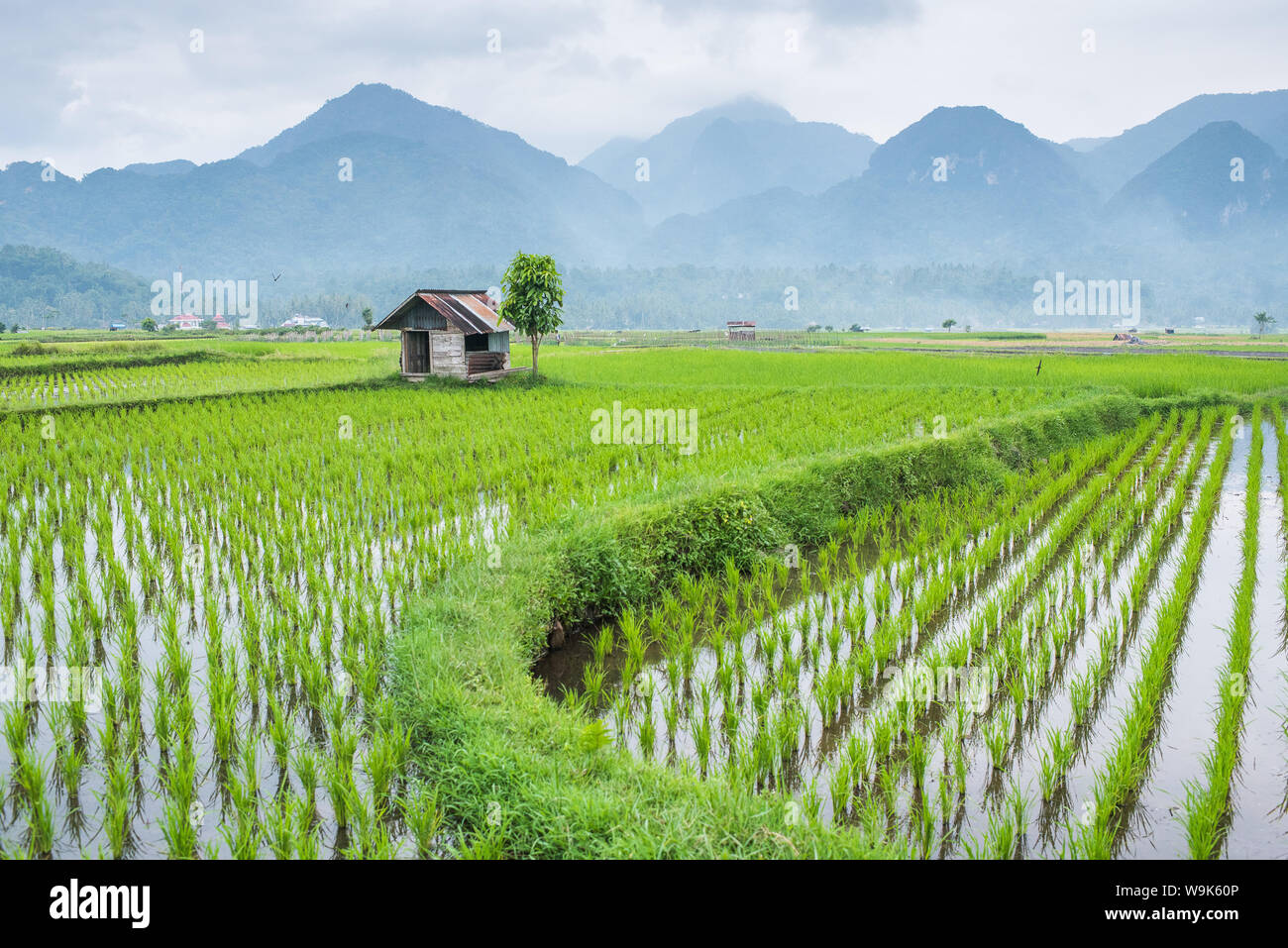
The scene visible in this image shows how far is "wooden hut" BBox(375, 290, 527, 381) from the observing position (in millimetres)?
23156

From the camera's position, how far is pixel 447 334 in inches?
918

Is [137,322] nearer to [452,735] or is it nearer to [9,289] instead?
[9,289]

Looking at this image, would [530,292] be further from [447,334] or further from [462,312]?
[447,334]

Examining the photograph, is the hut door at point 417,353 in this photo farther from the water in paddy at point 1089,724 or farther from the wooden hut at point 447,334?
the water in paddy at point 1089,724

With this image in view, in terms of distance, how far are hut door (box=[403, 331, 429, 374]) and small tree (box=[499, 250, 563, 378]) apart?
243 cm

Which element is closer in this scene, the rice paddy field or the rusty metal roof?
the rice paddy field

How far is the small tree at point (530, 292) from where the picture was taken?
23.6 m

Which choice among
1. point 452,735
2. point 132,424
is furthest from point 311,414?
point 452,735

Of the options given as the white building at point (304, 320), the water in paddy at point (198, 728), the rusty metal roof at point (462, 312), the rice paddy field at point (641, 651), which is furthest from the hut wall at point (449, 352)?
the white building at point (304, 320)

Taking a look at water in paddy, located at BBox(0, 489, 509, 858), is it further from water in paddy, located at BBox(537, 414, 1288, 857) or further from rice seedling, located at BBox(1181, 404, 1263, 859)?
rice seedling, located at BBox(1181, 404, 1263, 859)

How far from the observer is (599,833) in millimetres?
3295

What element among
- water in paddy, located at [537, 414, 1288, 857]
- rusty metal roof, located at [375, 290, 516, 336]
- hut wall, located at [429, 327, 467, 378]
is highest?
rusty metal roof, located at [375, 290, 516, 336]

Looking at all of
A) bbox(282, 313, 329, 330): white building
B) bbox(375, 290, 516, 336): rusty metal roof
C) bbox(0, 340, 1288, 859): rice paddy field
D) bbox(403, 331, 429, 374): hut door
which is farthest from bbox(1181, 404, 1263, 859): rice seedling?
bbox(282, 313, 329, 330): white building

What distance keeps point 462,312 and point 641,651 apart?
63.9 ft
